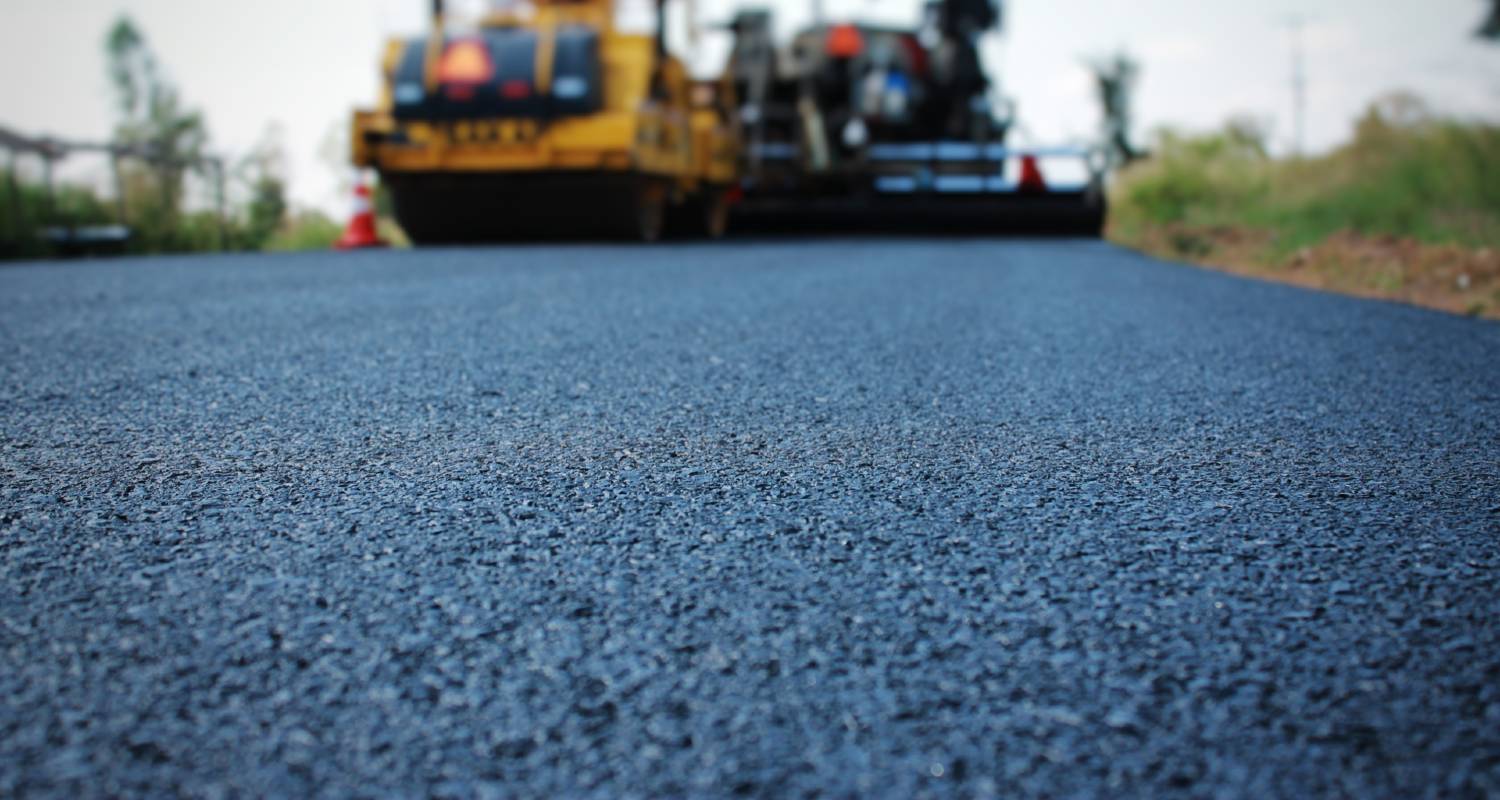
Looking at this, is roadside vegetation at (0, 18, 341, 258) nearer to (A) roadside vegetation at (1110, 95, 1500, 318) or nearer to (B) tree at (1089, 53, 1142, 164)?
(A) roadside vegetation at (1110, 95, 1500, 318)

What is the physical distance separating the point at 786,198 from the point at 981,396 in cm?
1057

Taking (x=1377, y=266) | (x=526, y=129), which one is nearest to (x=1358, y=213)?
(x=1377, y=266)

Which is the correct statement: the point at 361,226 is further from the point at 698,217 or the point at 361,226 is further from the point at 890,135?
the point at 890,135

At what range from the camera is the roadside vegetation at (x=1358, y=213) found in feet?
25.0

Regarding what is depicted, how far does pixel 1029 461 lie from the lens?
7.77ft

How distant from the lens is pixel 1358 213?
11500mm

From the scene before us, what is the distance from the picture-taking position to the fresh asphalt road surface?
115 centimetres

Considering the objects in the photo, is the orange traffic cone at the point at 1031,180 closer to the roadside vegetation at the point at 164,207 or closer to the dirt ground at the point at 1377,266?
the dirt ground at the point at 1377,266

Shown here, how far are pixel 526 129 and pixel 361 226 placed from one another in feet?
7.84

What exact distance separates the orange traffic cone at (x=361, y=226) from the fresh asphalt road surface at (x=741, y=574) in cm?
785

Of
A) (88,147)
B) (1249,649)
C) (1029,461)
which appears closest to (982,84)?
(88,147)

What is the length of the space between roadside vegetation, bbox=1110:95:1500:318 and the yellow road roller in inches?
190

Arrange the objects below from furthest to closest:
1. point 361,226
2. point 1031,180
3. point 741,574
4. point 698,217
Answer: point 1031,180 < point 698,217 < point 361,226 < point 741,574

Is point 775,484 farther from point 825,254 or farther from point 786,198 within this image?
point 786,198
